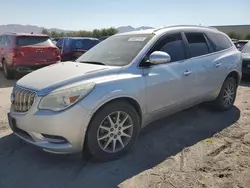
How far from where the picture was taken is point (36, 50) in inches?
392

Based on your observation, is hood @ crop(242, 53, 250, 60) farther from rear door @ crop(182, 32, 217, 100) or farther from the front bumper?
the front bumper

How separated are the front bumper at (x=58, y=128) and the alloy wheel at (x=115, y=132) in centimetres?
29

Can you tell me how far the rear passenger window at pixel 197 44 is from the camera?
4.77 m

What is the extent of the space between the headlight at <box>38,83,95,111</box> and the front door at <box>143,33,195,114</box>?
1.02m

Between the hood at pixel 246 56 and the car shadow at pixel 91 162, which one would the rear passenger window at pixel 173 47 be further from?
the hood at pixel 246 56

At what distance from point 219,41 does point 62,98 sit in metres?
3.59

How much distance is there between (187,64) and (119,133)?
5.47 ft

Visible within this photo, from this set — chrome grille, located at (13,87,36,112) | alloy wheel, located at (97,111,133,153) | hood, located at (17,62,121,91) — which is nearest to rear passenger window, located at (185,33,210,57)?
hood, located at (17,62,121,91)

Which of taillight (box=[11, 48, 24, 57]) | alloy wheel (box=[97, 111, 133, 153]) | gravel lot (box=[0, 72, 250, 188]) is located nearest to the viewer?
gravel lot (box=[0, 72, 250, 188])

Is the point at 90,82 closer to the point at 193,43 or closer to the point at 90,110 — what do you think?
the point at 90,110

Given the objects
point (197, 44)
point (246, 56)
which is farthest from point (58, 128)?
point (246, 56)

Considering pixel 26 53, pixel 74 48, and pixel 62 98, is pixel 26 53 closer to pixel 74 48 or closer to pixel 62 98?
pixel 74 48

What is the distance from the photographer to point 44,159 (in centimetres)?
368

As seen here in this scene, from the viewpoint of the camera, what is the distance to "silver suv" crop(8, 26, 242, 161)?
325 centimetres
